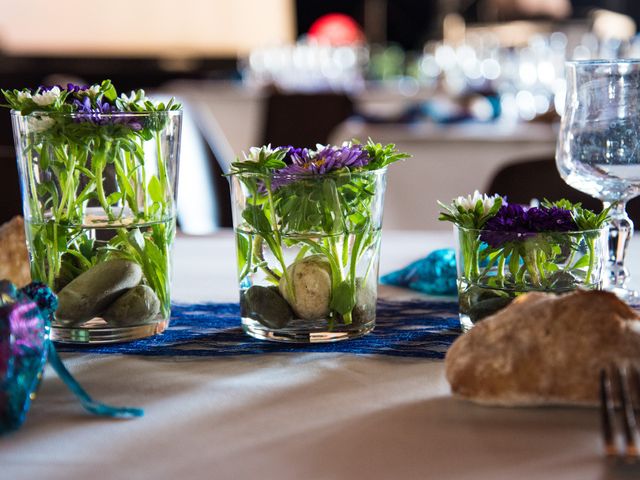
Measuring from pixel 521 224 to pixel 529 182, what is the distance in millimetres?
979

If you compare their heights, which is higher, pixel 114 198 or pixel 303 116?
pixel 303 116

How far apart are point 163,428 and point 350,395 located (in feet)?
0.45

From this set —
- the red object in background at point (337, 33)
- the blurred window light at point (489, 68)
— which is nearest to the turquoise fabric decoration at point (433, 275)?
the blurred window light at point (489, 68)

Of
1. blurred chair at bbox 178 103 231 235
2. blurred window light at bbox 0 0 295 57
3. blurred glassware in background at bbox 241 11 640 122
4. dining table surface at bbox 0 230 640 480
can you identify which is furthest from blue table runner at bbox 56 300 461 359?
blurred window light at bbox 0 0 295 57

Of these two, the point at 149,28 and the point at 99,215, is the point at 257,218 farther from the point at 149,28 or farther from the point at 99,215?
the point at 149,28

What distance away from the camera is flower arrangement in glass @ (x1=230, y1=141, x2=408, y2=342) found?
79cm

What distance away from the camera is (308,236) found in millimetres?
796

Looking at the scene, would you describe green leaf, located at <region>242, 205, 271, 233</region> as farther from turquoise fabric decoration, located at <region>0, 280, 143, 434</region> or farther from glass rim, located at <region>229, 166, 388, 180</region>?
turquoise fabric decoration, located at <region>0, 280, 143, 434</region>

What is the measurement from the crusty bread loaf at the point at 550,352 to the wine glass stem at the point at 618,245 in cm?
26

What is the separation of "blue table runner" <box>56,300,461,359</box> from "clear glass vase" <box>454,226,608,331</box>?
55 millimetres

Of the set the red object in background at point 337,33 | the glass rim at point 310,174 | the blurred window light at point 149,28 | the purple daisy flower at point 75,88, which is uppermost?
the blurred window light at point 149,28

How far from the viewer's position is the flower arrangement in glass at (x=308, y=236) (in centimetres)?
79

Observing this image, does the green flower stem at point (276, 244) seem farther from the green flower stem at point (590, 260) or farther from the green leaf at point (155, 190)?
the green flower stem at point (590, 260)

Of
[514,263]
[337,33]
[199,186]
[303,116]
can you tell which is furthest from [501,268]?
[337,33]
